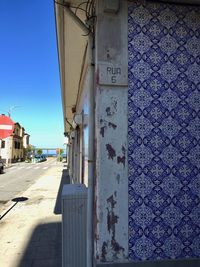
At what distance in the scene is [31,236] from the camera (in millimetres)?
6324

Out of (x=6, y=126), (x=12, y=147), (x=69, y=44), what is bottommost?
(x=12, y=147)

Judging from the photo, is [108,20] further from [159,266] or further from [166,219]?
[159,266]

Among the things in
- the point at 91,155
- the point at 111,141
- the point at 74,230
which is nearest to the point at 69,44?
the point at 91,155

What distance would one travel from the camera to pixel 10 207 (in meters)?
9.61

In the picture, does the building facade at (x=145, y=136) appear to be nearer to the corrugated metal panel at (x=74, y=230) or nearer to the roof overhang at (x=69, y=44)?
the corrugated metal panel at (x=74, y=230)

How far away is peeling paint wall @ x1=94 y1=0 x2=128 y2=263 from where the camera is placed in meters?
2.94

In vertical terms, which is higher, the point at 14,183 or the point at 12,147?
the point at 12,147

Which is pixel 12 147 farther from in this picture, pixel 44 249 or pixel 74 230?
pixel 74 230

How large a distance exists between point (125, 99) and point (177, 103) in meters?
0.56

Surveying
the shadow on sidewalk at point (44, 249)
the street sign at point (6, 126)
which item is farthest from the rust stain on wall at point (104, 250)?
the street sign at point (6, 126)

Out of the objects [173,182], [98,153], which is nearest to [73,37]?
[98,153]

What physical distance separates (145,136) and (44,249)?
139 inches

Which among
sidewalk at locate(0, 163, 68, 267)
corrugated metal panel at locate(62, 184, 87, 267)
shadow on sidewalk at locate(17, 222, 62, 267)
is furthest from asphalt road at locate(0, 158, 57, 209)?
corrugated metal panel at locate(62, 184, 87, 267)

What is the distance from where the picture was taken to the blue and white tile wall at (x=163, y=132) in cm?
301
